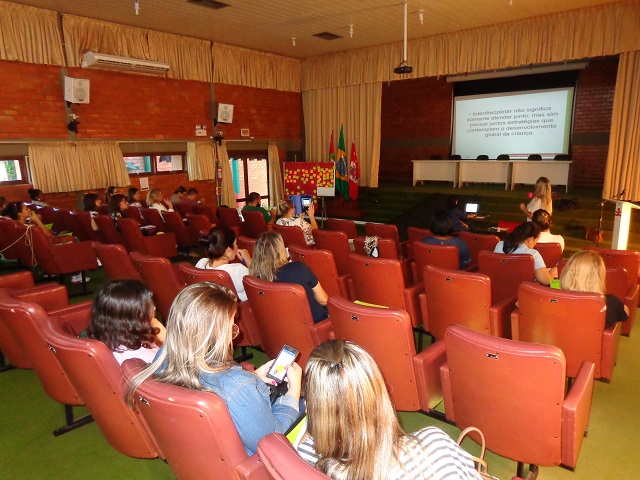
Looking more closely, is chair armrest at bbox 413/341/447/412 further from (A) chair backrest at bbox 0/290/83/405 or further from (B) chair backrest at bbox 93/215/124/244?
(B) chair backrest at bbox 93/215/124/244

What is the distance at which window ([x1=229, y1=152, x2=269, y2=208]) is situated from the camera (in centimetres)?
1245

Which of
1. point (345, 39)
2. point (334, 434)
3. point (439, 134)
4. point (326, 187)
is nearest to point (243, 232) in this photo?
point (326, 187)

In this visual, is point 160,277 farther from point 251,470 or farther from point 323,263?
point 251,470

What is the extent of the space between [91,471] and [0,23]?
8287mm

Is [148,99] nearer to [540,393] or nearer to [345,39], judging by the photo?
[345,39]

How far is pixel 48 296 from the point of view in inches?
132

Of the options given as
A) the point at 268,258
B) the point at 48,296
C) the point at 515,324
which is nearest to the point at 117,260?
the point at 48,296

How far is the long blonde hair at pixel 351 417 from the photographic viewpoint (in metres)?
1.26

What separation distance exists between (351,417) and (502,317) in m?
2.50

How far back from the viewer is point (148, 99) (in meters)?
10.1

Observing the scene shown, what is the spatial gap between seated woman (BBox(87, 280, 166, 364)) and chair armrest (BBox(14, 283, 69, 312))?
1.33m

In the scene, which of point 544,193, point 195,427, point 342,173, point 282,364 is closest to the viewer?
point 195,427

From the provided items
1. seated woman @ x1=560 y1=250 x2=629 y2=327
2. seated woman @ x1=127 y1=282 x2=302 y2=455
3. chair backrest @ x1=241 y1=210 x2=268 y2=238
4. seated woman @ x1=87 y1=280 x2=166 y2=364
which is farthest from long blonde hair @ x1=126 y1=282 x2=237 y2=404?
chair backrest @ x1=241 y1=210 x2=268 y2=238

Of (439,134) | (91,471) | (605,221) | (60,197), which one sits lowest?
(91,471)
